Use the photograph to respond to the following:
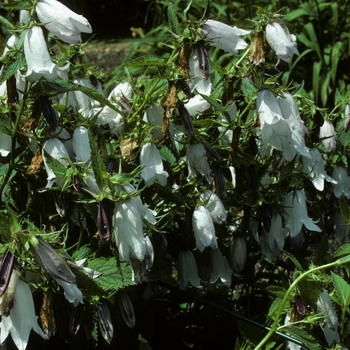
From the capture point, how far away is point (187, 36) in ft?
6.72

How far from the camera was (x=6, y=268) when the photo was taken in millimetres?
1563

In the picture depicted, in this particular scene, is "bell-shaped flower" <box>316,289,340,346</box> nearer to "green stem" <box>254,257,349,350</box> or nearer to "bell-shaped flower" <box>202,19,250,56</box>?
"green stem" <box>254,257,349,350</box>

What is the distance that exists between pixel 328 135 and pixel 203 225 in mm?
728

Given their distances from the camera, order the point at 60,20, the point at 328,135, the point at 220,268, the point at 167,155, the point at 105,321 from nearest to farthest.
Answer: the point at 60,20, the point at 105,321, the point at 167,155, the point at 220,268, the point at 328,135

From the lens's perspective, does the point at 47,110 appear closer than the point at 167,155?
Yes

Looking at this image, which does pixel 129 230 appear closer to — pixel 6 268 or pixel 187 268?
pixel 6 268

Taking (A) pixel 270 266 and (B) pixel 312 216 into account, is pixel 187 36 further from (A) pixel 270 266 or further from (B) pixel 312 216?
(A) pixel 270 266

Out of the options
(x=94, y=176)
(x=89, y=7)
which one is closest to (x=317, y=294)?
(x=94, y=176)

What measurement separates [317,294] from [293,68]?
14.9 feet

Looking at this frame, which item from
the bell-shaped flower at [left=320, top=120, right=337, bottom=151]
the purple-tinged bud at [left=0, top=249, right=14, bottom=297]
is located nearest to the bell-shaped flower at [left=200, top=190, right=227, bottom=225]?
the bell-shaped flower at [left=320, top=120, right=337, bottom=151]

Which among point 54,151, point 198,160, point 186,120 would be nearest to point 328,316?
point 198,160

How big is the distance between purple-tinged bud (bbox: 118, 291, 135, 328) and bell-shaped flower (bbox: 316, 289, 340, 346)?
0.60 metres

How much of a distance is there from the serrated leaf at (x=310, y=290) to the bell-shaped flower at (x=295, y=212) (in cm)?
36

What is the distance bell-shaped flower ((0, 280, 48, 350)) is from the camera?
5.53 feet
